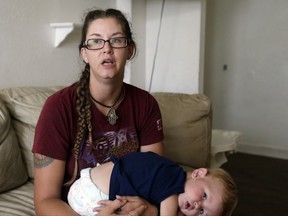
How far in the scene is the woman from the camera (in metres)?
1.10

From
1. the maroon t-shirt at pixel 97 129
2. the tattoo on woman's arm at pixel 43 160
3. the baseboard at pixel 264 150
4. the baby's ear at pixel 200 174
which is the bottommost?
the baseboard at pixel 264 150

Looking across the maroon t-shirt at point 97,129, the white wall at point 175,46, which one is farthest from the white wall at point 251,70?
the maroon t-shirt at point 97,129

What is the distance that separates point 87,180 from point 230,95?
2.86m

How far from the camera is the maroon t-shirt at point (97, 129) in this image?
111cm

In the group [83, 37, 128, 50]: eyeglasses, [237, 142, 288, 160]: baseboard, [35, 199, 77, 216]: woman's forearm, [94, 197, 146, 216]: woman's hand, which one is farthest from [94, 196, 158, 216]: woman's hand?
[237, 142, 288, 160]: baseboard

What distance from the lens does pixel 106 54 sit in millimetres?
1120

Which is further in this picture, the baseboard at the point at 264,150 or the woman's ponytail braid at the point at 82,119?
the baseboard at the point at 264,150

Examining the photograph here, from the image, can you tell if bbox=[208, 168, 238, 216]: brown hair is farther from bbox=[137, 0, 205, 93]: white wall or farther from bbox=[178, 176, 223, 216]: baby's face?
bbox=[137, 0, 205, 93]: white wall

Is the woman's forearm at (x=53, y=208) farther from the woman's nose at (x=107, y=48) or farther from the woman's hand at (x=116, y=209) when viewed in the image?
the woman's nose at (x=107, y=48)

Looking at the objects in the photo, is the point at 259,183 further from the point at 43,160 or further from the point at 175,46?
the point at 43,160

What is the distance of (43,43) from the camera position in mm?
1874

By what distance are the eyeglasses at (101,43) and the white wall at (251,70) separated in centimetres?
262

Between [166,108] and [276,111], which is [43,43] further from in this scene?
[276,111]

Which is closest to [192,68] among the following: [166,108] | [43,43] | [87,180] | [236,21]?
[166,108]
